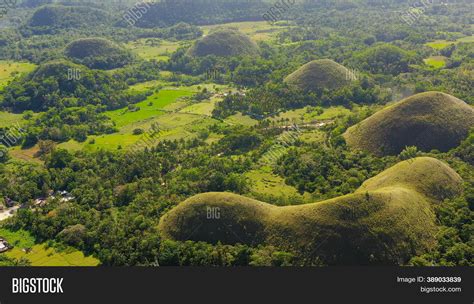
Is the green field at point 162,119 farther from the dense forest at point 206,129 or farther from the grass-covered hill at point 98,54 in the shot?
the grass-covered hill at point 98,54

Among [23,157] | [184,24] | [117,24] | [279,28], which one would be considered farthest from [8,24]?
[23,157]

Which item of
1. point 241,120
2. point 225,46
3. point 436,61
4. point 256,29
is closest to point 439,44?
point 436,61

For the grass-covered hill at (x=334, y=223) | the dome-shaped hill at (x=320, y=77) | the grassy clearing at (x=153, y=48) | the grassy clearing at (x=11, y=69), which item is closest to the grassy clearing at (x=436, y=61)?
the dome-shaped hill at (x=320, y=77)

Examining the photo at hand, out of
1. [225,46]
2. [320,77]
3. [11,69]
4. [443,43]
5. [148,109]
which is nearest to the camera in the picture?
[148,109]

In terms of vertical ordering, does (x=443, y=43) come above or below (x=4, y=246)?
below

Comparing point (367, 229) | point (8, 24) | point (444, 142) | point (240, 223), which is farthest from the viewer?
point (8, 24)

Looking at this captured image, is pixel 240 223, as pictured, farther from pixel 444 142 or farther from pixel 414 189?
pixel 444 142

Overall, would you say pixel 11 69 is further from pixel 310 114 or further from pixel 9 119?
pixel 310 114
